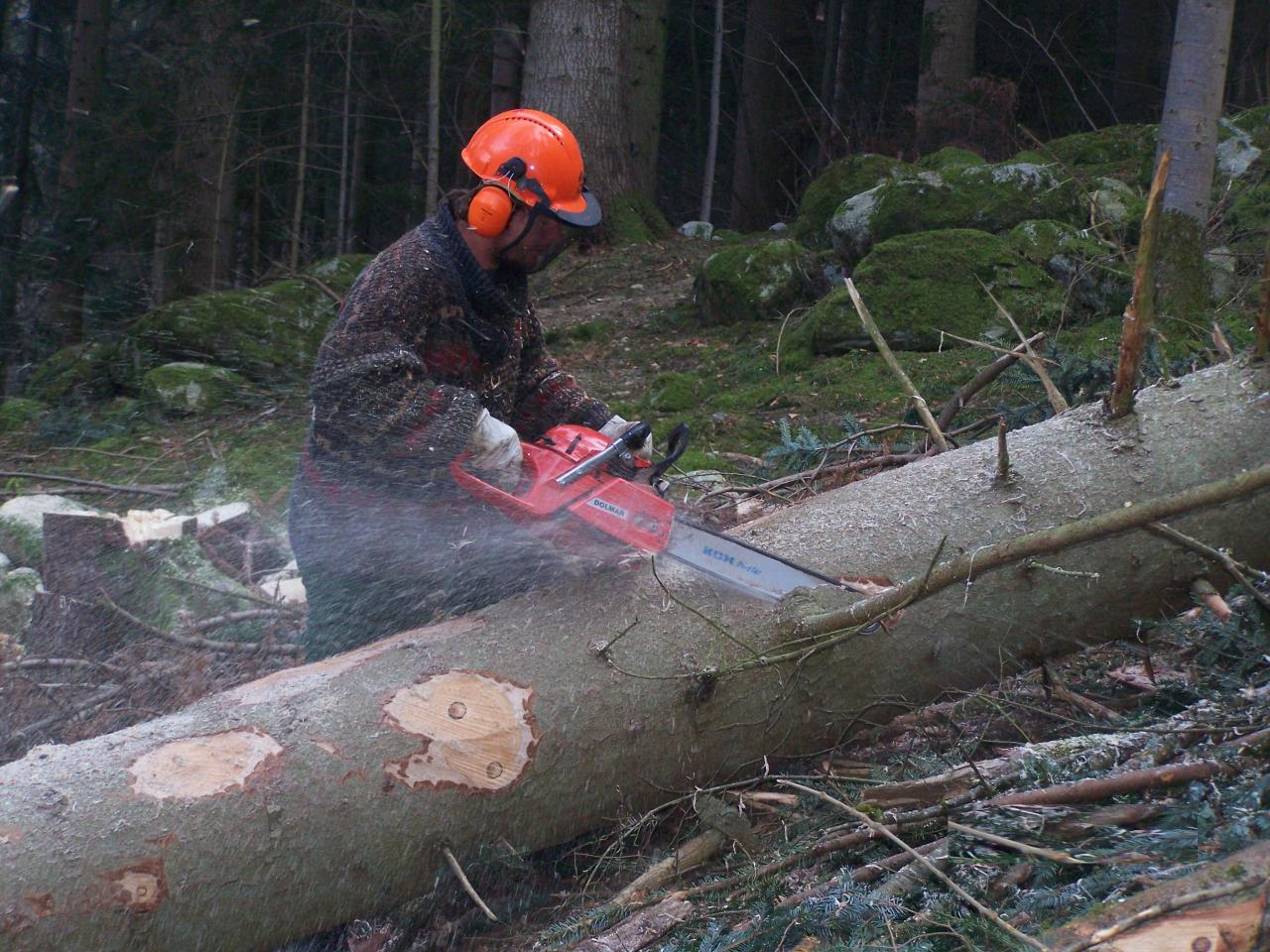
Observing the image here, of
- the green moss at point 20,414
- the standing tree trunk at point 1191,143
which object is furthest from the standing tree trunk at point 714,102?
the standing tree trunk at point 1191,143

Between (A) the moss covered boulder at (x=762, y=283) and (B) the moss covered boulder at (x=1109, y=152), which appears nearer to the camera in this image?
(A) the moss covered boulder at (x=762, y=283)

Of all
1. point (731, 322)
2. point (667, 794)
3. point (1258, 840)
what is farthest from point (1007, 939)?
point (731, 322)

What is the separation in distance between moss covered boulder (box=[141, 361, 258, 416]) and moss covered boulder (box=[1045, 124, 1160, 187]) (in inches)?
224

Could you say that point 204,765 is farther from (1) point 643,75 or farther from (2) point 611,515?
(1) point 643,75

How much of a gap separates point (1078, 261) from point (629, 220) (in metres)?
4.83

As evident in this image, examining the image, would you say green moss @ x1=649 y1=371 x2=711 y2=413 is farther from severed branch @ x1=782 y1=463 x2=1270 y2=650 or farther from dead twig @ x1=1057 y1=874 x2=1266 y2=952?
dead twig @ x1=1057 y1=874 x2=1266 y2=952

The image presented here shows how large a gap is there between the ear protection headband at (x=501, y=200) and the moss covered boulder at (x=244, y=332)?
15.9 feet

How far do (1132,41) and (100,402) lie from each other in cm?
1233

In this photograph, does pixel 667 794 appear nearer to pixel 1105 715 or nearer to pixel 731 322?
pixel 1105 715

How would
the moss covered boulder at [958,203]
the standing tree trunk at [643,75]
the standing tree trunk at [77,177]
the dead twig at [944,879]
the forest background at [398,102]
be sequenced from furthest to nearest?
the standing tree trunk at [77,177], the forest background at [398,102], the standing tree trunk at [643,75], the moss covered boulder at [958,203], the dead twig at [944,879]

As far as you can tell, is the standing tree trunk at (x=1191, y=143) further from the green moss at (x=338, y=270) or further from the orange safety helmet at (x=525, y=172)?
the green moss at (x=338, y=270)

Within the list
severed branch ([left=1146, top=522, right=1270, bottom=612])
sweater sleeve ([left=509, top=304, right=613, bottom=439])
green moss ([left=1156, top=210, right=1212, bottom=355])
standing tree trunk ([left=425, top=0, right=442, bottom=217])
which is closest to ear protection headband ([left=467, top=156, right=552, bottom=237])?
sweater sleeve ([left=509, top=304, right=613, bottom=439])

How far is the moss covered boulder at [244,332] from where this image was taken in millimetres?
7465

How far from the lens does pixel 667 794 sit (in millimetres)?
2594
